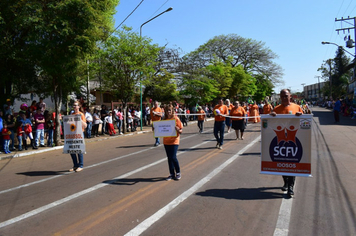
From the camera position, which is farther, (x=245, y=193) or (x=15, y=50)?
(x=15, y=50)

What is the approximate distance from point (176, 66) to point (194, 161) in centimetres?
2284

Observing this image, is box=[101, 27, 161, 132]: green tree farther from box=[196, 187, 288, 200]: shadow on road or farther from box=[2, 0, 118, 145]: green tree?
box=[196, 187, 288, 200]: shadow on road

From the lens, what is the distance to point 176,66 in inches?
1204

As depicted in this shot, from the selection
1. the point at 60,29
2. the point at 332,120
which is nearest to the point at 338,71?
the point at 332,120

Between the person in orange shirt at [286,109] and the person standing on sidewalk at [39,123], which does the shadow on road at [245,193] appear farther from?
the person standing on sidewalk at [39,123]

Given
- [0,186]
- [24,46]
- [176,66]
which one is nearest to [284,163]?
[0,186]

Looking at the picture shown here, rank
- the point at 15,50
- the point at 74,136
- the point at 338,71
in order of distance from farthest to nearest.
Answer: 1. the point at 338,71
2. the point at 15,50
3. the point at 74,136

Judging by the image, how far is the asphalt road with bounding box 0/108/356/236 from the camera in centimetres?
421

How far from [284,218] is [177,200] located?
1.92 metres

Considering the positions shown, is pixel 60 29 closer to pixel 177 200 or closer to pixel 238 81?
pixel 177 200

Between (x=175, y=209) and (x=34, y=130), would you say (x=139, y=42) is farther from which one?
(x=175, y=209)

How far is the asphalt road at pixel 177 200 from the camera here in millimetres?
4207

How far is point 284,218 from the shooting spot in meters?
4.43

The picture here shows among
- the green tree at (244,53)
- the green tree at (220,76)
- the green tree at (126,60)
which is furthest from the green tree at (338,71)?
the green tree at (126,60)
